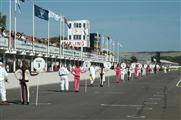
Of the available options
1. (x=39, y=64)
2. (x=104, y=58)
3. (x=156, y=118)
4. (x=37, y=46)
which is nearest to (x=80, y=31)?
(x=104, y=58)

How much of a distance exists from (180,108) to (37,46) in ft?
109

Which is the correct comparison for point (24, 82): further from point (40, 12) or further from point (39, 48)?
point (40, 12)

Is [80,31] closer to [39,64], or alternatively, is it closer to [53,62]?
[53,62]

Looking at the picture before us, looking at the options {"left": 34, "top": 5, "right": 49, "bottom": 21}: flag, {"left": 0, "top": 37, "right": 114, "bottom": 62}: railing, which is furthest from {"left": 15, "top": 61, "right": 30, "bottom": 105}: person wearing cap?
{"left": 34, "top": 5, "right": 49, "bottom": 21}: flag

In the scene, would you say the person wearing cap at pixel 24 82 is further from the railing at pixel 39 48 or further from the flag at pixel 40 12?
the flag at pixel 40 12

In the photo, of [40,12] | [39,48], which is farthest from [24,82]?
[40,12]

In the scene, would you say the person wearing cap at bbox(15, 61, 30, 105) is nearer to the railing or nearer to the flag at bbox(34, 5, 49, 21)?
the railing

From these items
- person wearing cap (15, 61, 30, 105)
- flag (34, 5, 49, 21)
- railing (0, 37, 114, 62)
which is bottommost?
person wearing cap (15, 61, 30, 105)

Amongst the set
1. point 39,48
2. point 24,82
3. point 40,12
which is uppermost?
point 40,12

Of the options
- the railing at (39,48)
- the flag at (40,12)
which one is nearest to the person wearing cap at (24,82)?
the railing at (39,48)

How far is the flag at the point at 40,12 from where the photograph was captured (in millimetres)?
52125

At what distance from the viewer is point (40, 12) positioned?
5306 centimetres

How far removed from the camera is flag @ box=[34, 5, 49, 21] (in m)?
52.1

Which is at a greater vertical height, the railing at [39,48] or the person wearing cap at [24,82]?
the railing at [39,48]
